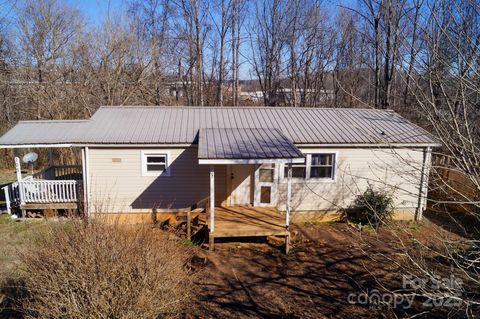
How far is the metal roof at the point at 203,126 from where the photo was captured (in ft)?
33.2

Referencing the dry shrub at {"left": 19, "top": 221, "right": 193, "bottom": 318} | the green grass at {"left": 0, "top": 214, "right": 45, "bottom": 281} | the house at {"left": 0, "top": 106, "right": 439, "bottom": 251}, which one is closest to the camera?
the dry shrub at {"left": 19, "top": 221, "right": 193, "bottom": 318}

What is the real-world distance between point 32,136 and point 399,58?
11160mm

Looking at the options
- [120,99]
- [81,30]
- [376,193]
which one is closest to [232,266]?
[376,193]

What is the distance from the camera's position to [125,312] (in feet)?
13.8

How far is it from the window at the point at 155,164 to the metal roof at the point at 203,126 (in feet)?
1.86

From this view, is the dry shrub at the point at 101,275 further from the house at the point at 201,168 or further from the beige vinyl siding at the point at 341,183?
the beige vinyl siding at the point at 341,183

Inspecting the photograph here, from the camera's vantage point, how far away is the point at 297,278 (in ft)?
23.3

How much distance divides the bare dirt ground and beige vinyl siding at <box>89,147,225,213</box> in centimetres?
238

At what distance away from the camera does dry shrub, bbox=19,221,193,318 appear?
4152 millimetres

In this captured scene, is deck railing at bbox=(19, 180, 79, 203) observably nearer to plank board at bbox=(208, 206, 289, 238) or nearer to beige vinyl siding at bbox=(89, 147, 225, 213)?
beige vinyl siding at bbox=(89, 147, 225, 213)

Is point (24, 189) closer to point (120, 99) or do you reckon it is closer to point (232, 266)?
point (232, 266)

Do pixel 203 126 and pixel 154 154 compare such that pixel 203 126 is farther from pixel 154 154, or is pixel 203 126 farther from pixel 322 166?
pixel 322 166

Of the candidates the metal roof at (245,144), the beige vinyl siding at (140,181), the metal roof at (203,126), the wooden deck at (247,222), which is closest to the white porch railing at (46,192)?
the beige vinyl siding at (140,181)

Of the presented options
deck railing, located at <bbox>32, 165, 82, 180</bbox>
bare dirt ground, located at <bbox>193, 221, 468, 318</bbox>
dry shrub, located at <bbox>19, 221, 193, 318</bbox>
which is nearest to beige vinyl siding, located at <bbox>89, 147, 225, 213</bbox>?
bare dirt ground, located at <bbox>193, 221, 468, 318</bbox>
